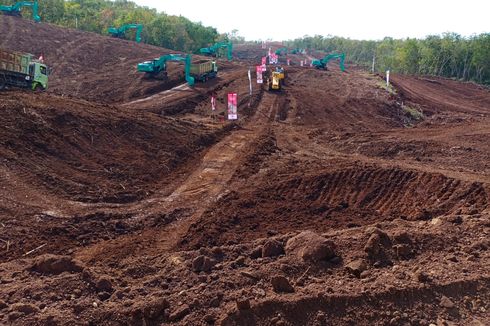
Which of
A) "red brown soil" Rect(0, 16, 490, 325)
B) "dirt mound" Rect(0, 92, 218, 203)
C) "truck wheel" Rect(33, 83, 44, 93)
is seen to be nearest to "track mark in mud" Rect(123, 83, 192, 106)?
Result: "red brown soil" Rect(0, 16, 490, 325)

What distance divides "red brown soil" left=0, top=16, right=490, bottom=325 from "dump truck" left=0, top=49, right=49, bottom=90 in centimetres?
404

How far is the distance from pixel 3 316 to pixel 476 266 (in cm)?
720

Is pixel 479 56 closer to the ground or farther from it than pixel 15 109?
farther from it

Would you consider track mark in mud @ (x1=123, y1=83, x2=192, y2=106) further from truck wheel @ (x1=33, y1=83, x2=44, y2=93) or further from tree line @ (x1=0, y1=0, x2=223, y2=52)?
tree line @ (x1=0, y1=0, x2=223, y2=52)

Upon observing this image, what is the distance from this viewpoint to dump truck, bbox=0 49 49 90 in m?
23.0

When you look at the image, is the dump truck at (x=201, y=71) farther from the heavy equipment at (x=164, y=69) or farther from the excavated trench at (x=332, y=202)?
the excavated trench at (x=332, y=202)

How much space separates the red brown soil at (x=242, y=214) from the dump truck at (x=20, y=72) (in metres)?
4.04

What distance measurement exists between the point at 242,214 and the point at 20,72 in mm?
17864

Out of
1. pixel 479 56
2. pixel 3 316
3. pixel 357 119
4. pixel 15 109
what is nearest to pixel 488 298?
pixel 3 316

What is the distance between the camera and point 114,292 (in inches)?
264

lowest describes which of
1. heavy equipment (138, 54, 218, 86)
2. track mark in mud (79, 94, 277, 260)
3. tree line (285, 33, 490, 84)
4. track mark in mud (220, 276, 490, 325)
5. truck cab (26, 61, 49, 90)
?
track mark in mud (79, 94, 277, 260)

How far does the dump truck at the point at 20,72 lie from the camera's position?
2295 cm

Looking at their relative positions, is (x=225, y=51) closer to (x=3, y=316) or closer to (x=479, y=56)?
(x=479, y=56)

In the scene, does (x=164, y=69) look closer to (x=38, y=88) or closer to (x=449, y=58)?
(x=38, y=88)
